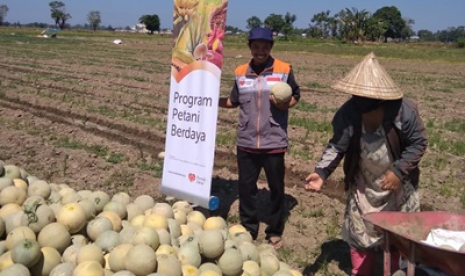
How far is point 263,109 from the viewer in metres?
4.91

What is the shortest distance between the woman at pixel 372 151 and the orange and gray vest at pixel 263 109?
3.39 feet

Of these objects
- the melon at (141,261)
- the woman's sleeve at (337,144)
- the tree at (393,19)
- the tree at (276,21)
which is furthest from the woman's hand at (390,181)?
the tree at (393,19)

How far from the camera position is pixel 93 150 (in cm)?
854

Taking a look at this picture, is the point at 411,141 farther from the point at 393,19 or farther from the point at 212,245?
the point at 393,19

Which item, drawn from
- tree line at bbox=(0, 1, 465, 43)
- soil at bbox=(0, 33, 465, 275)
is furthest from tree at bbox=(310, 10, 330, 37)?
soil at bbox=(0, 33, 465, 275)

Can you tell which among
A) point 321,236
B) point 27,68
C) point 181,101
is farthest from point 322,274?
point 27,68

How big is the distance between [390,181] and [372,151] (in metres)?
0.28

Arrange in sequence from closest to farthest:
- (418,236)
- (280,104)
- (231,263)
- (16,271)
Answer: (16,271) → (231,263) → (418,236) → (280,104)

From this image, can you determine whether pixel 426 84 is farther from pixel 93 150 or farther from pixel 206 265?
pixel 206 265

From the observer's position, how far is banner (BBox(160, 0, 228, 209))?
506 cm

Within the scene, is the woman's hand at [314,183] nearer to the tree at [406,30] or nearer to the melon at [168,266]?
the melon at [168,266]

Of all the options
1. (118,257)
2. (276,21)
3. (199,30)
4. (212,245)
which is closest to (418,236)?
(212,245)

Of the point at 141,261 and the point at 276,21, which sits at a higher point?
the point at 276,21

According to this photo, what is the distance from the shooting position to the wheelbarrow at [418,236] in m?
2.89
